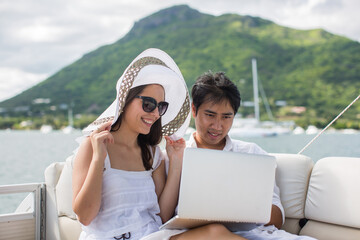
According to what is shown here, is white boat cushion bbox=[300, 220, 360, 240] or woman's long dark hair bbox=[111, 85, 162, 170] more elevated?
woman's long dark hair bbox=[111, 85, 162, 170]

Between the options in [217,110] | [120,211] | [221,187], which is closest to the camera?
[221,187]

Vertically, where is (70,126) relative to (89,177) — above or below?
below

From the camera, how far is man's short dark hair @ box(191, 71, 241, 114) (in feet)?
7.18

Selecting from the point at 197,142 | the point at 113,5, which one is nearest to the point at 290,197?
the point at 197,142

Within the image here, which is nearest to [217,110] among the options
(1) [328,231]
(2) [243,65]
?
(1) [328,231]

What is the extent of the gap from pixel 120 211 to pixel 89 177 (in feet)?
0.82

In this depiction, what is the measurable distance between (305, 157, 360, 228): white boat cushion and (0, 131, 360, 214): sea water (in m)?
1.57

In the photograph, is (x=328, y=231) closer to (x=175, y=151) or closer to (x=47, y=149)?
(x=175, y=151)

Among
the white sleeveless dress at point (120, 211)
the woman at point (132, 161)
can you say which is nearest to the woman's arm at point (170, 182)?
the woman at point (132, 161)

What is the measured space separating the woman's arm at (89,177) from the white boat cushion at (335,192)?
1461 millimetres

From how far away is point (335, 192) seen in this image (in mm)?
2301

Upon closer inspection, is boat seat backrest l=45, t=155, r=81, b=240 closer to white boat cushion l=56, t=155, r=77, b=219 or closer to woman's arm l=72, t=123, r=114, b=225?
white boat cushion l=56, t=155, r=77, b=219

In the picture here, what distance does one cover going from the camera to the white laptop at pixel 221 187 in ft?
4.40

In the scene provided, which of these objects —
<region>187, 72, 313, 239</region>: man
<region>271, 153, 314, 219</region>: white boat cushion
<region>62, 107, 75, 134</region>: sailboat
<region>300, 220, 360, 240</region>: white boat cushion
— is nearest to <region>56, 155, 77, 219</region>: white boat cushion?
<region>187, 72, 313, 239</region>: man
